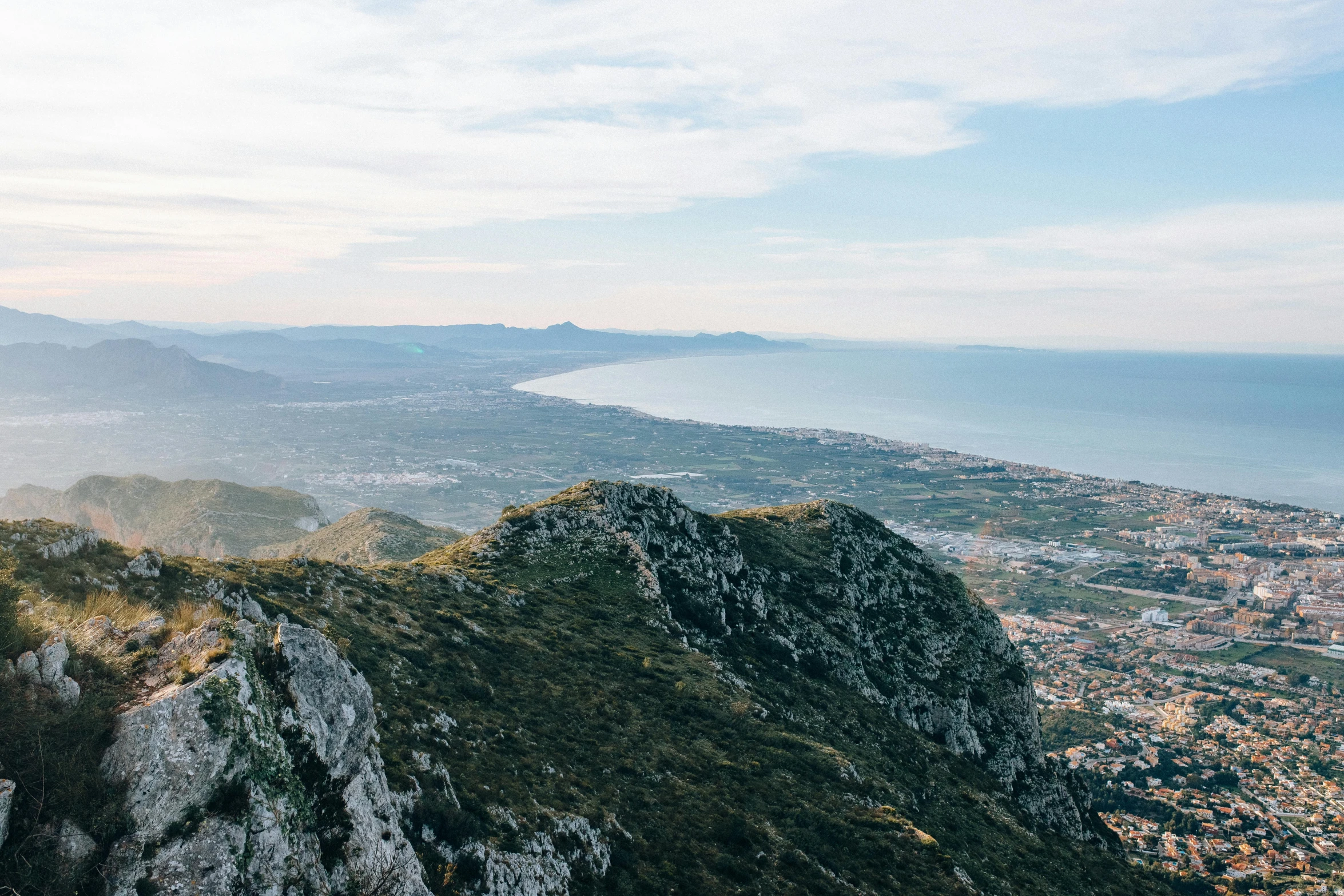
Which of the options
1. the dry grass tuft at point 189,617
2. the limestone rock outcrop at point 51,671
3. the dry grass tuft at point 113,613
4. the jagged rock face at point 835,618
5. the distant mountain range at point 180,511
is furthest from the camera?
the distant mountain range at point 180,511

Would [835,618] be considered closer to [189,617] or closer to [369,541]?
[189,617]

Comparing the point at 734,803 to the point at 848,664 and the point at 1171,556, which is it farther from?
the point at 1171,556

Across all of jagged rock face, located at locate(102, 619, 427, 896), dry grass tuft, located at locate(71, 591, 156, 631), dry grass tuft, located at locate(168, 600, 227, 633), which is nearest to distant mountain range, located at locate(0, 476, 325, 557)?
dry grass tuft, located at locate(71, 591, 156, 631)

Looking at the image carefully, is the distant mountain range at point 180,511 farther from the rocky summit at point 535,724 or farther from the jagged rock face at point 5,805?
the jagged rock face at point 5,805

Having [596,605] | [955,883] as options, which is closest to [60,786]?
[955,883]

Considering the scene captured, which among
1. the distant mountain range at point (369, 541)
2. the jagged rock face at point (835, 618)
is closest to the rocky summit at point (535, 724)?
the jagged rock face at point (835, 618)
